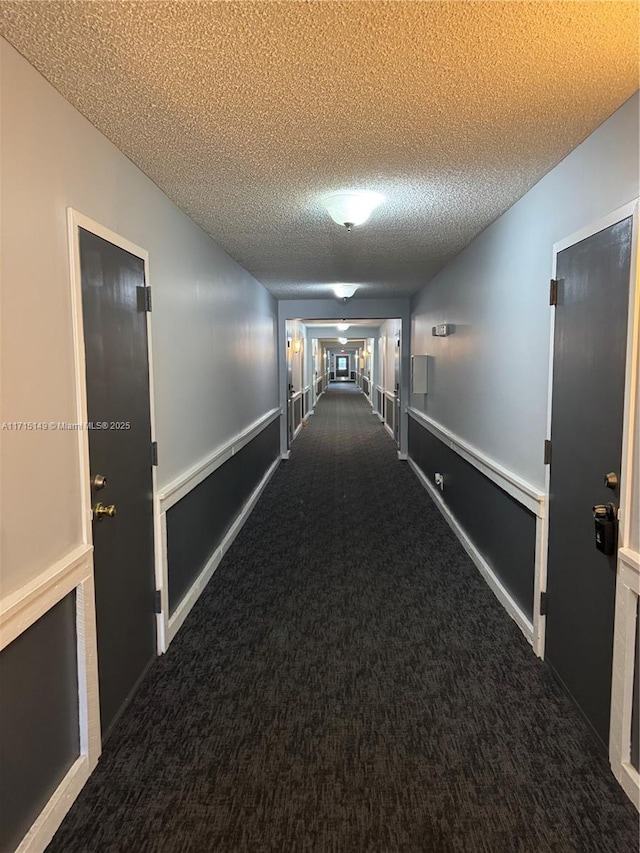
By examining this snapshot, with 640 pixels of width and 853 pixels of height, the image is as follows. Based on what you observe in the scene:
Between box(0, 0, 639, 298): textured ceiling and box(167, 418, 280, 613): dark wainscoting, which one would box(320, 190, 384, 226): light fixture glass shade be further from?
box(167, 418, 280, 613): dark wainscoting

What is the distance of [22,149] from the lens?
1551 mm

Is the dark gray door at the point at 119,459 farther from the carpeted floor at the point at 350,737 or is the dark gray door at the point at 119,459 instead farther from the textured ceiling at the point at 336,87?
the textured ceiling at the point at 336,87

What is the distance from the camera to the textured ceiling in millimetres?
1403

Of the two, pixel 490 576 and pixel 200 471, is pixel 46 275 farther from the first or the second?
pixel 490 576

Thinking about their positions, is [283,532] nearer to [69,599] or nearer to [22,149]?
[69,599]

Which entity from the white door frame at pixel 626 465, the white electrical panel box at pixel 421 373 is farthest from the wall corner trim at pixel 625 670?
the white electrical panel box at pixel 421 373

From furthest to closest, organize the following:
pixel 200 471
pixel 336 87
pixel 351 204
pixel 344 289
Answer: pixel 344 289 < pixel 200 471 < pixel 351 204 < pixel 336 87

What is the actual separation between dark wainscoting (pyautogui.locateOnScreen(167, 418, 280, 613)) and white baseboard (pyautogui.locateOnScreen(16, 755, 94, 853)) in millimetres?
1071

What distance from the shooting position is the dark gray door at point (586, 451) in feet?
6.40

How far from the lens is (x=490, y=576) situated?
3.52 metres

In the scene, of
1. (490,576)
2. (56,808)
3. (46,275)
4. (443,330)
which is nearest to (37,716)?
(56,808)

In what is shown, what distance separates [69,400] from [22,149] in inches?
30.0

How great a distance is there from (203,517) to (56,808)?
2.01m

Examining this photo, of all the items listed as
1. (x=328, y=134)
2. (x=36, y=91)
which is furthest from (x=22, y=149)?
(x=328, y=134)
